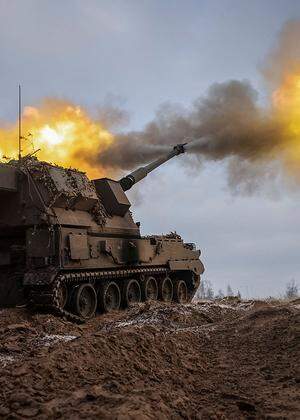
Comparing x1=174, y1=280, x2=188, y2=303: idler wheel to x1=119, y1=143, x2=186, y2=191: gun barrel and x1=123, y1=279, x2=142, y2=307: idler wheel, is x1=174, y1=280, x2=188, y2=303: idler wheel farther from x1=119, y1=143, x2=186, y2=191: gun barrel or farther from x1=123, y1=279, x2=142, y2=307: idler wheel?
x1=119, y1=143, x2=186, y2=191: gun barrel

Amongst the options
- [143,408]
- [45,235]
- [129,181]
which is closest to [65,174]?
[45,235]

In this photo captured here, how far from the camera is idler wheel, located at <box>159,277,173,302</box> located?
2071cm

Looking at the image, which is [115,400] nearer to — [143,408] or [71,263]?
[143,408]

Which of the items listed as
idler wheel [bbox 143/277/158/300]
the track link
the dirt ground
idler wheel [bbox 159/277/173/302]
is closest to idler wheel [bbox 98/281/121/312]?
the track link

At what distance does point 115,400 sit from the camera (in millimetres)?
5340

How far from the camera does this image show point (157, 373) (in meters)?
7.04

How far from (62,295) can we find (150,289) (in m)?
6.12

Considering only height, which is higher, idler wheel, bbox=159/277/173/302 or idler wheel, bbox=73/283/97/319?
idler wheel, bbox=159/277/173/302

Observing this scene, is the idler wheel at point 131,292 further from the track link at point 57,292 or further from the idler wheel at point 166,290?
the idler wheel at point 166,290

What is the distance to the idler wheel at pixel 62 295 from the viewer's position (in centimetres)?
1395

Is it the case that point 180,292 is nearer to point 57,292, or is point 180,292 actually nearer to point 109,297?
point 109,297

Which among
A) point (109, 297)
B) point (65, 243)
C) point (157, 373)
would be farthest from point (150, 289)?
point (157, 373)

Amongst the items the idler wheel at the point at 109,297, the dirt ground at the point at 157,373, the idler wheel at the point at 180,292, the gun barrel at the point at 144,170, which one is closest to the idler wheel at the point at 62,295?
the idler wheel at the point at 109,297

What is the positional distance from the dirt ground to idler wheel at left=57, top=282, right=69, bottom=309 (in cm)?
267
